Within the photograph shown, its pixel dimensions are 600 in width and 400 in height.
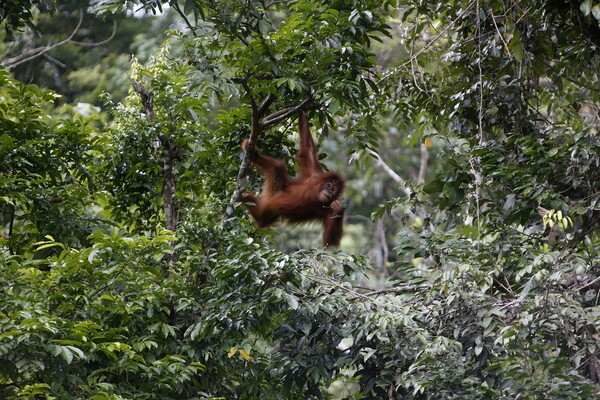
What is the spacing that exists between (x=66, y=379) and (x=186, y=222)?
4.09 feet

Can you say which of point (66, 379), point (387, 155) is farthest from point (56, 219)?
point (387, 155)

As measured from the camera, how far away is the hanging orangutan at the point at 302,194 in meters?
5.68

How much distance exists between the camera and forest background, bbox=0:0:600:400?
4121 mm

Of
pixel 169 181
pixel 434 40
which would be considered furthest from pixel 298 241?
pixel 434 40

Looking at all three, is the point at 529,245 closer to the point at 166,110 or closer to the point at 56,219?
the point at 166,110

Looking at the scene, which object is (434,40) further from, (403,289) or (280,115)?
(403,289)

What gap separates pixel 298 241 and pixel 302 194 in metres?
1.21

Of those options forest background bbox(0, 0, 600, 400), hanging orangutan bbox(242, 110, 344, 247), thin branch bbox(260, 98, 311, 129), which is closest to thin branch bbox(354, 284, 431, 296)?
forest background bbox(0, 0, 600, 400)

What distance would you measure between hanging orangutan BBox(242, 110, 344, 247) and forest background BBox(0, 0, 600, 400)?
0.16 metres

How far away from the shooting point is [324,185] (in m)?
5.97

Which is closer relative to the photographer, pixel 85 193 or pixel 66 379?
pixel 66 379

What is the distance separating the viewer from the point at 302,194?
19.6 ft

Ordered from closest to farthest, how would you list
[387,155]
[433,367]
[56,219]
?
1. [433,367]
2. [56,219]
3. [387,155]

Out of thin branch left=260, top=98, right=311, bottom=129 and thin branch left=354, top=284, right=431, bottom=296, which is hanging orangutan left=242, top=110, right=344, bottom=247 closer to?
thin branch left=260, top=98, right=311, bottom=129
